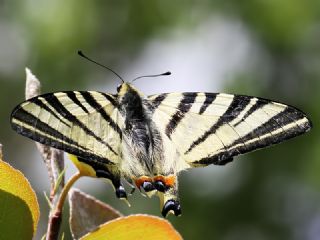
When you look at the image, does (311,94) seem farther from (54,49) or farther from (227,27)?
(54,49)

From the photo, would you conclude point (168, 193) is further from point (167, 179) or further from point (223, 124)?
point (223, 124)

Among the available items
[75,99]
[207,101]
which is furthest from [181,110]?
[75,99]

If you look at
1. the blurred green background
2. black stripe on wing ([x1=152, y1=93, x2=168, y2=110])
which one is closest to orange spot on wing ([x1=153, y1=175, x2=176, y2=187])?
black stripe on wing ([x1=152, y1=93, x2=168, y2=110])

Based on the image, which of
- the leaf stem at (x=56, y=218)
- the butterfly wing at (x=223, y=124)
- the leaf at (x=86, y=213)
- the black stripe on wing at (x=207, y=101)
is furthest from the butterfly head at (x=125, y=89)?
the leaf stem at (x=56, y=218)

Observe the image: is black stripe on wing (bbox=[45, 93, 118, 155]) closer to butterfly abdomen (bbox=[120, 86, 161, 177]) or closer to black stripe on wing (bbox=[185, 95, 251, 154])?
butterfly abdomen (bbox=[120, 86, 161, 177])

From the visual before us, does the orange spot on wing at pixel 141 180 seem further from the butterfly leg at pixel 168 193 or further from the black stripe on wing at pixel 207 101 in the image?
the black stripe on wing at pixel 207 101
